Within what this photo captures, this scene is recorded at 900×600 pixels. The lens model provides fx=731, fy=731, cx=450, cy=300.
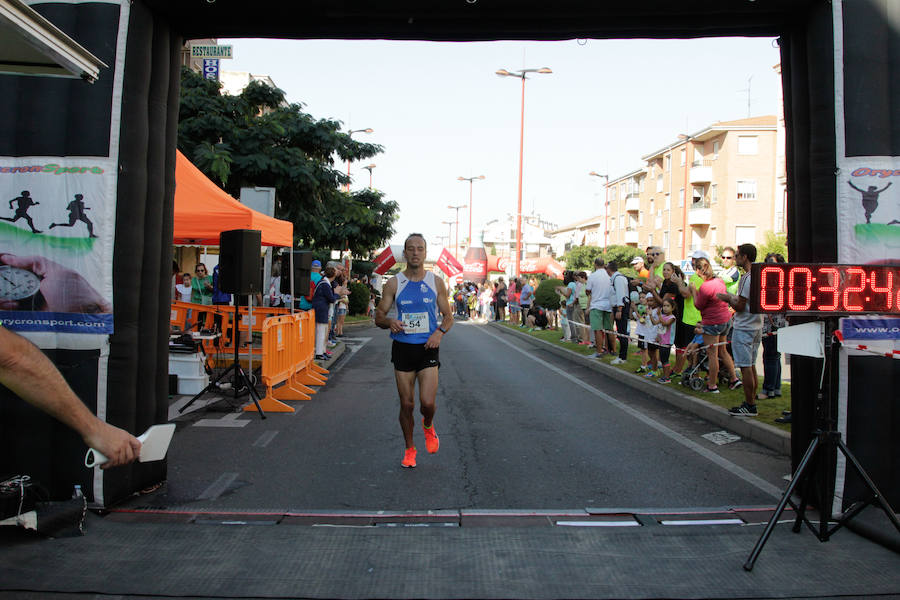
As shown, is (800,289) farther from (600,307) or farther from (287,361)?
(600,307)

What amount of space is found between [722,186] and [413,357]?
190 feet

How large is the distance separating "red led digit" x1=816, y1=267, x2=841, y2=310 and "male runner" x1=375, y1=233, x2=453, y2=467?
2982mm

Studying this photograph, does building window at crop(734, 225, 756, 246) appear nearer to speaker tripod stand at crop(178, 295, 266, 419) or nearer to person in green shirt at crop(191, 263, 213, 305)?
person in green shirt at crop(191, 263, 213, 305)

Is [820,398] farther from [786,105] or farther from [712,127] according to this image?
[712,127]

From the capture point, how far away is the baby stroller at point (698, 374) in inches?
419

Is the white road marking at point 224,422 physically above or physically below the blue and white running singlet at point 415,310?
below

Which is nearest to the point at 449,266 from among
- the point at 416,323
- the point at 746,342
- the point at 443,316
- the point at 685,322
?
the point at 685,322

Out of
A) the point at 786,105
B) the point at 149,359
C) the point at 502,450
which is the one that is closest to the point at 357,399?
the point at 502,450

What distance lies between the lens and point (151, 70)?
536 cm

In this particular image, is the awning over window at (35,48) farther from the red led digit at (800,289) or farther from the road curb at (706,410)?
the road curb at (706,410)

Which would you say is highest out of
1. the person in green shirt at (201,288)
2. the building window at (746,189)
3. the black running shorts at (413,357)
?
the building window at (746,189)

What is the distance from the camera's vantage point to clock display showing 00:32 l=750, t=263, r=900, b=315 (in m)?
4.36

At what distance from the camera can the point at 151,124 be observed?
5371 millimetres

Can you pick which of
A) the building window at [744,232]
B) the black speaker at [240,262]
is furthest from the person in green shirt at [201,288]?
the building window at [744,232]
